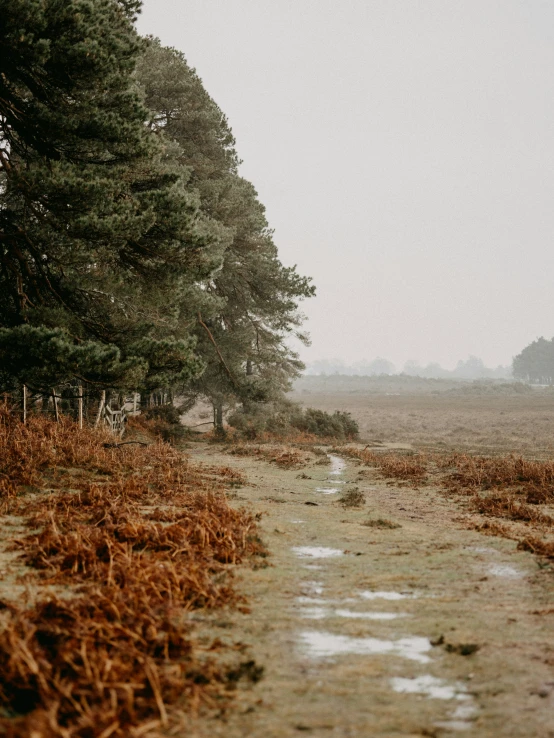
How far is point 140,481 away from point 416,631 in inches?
237

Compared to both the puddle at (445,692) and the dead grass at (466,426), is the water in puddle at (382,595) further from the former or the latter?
the dead grass at (466,426)

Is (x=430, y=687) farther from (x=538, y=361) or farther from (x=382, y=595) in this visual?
(x=538, y=361)

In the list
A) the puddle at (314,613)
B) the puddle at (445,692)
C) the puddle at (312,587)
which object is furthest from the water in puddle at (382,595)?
the puddle at (445,692)

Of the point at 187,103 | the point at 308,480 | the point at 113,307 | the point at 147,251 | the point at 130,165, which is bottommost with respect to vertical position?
the point at 308,480

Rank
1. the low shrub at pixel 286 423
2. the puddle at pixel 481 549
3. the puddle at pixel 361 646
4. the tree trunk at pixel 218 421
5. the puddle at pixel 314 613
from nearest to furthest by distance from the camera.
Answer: the puddle at pixel 361 646 < the puddle at pixel 314 613 < the puddle at pixel 481 549 < the tree trunk at pixel 218 421 < the low shrub at pixel 286 423

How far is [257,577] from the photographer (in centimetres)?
527

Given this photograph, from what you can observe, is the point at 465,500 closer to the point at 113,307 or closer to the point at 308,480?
the point at 308,480

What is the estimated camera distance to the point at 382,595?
16.2 ft

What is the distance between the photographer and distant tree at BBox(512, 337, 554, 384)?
13462 cm

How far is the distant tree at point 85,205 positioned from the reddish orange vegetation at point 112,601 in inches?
78.8

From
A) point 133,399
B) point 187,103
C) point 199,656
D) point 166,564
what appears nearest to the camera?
point 199,656

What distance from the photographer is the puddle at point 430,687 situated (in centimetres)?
316

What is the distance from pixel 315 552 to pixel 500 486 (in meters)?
7.02

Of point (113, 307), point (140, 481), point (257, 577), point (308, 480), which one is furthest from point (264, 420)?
point (257, 577)
